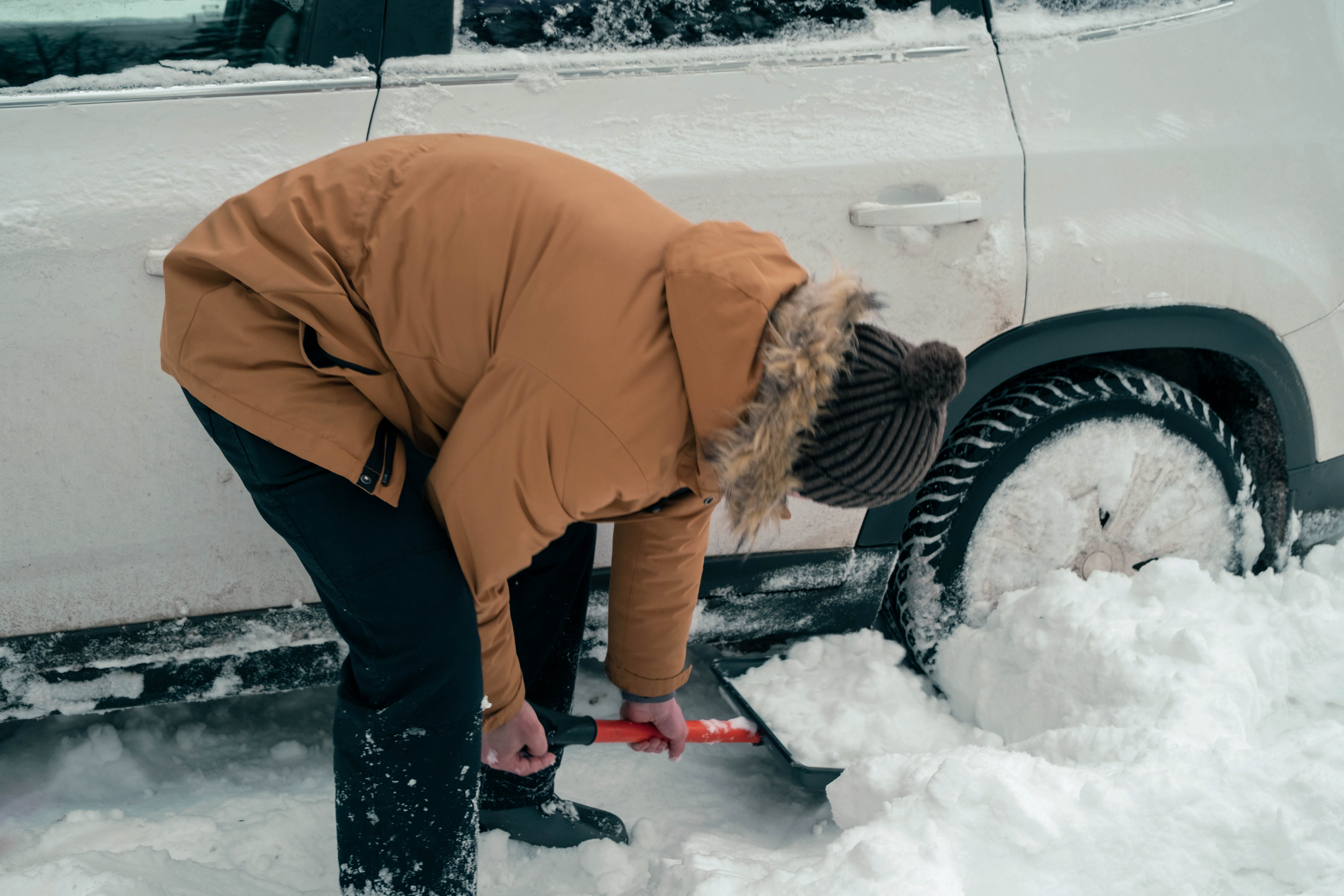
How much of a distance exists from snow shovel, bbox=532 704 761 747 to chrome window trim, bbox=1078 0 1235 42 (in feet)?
5.11

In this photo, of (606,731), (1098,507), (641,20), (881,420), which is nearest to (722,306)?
(881,420)

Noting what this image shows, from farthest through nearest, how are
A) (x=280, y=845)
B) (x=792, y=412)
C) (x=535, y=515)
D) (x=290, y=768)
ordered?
1. (x=290, y=768)
2. (x=280, y=845)
3. (x=535, y=515)
4. (x=792, y=412)

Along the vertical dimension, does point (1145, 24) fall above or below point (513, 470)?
above

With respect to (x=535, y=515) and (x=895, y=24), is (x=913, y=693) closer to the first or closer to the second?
(x=535, y=515)

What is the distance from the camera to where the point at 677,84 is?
1.64 metres

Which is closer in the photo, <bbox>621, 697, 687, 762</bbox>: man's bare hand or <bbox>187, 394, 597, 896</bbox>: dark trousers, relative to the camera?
<bbox>187, 394, 597, 896</bbox>: dark trousers

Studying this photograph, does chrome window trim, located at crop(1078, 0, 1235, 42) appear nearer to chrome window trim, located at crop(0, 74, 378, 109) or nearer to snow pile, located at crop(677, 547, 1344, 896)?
snow pile, located at crop(677, 547, 1344, 896)

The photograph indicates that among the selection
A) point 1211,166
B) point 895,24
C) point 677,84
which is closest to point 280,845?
point 677,84

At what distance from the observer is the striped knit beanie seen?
1.07 meters

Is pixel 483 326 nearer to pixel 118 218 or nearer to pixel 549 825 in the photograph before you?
pixel 118 218

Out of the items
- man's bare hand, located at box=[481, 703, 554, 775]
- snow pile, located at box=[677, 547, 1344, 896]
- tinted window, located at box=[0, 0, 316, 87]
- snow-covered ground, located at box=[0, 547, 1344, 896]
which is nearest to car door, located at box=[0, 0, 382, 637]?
tinted window, located at box=[0, 0, 316, 87]

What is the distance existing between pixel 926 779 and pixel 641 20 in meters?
1.46

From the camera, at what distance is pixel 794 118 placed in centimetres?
167

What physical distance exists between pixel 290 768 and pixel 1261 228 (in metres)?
2.34
